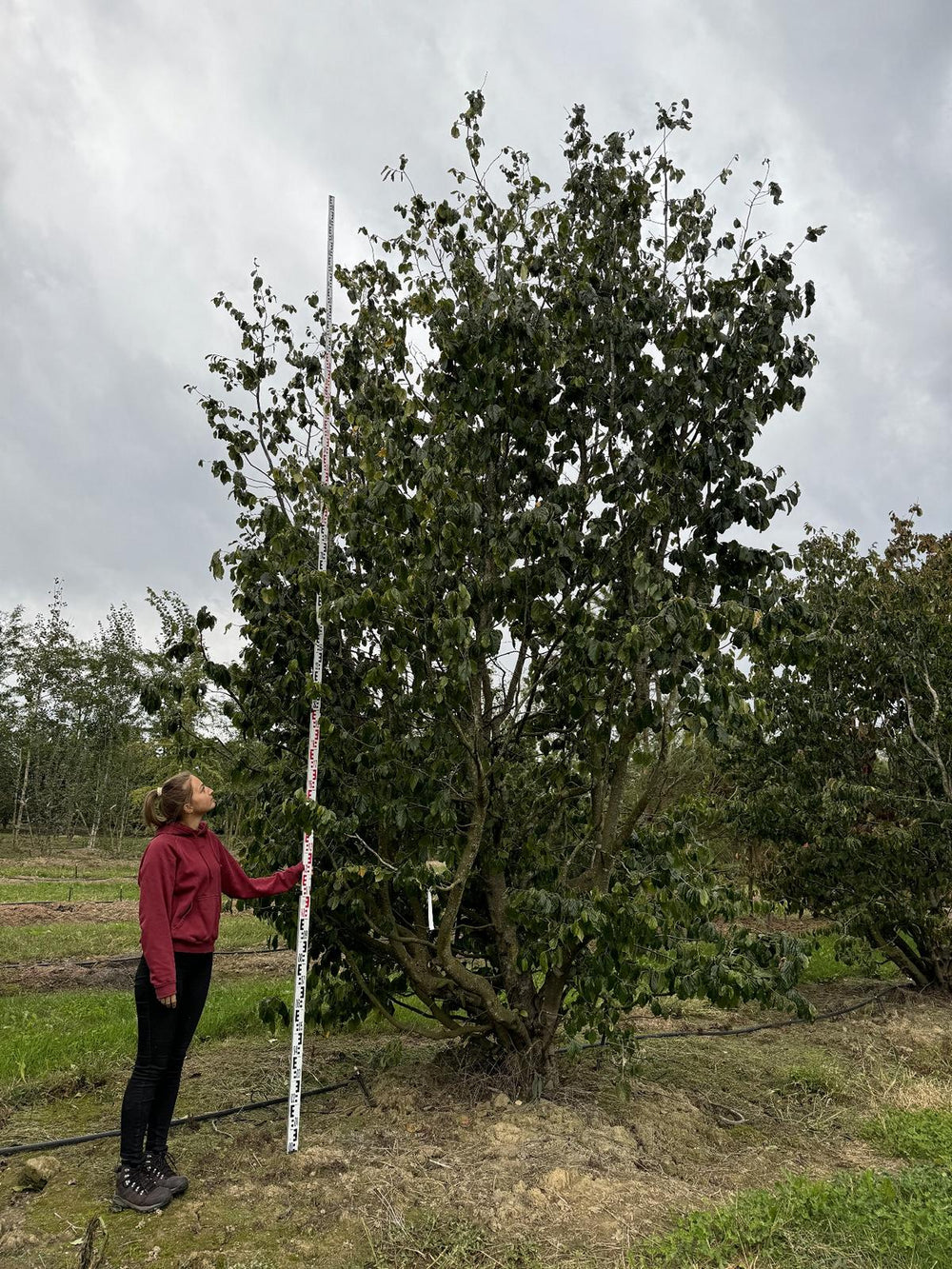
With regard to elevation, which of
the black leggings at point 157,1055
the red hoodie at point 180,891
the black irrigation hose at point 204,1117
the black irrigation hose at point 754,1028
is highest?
the red hoodie at point 180,891

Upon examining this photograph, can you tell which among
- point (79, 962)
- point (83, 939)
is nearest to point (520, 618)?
point (79, 962)

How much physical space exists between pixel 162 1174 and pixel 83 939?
9525mm

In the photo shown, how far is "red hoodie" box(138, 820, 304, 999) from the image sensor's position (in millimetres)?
3781

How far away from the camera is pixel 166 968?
377 centimetres

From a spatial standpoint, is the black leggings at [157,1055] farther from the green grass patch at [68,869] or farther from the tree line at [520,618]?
the green grass patch at [68,869]

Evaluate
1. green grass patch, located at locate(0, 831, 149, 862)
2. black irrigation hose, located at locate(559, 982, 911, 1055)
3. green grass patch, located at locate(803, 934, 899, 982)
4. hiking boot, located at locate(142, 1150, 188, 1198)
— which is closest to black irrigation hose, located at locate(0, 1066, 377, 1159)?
hiking boot, located at locate(142, 1150, 188, 1198)

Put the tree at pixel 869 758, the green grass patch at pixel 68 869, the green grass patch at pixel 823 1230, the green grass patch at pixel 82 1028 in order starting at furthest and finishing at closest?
the green grass patch at pixel 68 869 < the tree at pixel 869 758 < the green grass patch at pixel 82 1028 < the green grass patch at pixel 823 1230

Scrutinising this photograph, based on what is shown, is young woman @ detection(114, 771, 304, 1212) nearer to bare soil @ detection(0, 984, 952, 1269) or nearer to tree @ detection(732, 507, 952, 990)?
bare soil @ detection(0, 984, 952, 1269)

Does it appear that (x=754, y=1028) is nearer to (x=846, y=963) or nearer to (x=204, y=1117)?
(x=846, y=963)

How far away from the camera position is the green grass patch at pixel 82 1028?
18.5 feet

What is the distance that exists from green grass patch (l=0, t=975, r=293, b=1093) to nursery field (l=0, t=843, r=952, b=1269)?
0.03 meters

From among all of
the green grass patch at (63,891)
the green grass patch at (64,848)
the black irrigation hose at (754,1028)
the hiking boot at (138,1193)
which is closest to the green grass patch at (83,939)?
the green grass patch at (63,891)

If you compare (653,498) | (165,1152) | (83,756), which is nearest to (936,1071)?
(653,498)

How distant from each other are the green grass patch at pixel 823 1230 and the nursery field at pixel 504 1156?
1 centimetres
